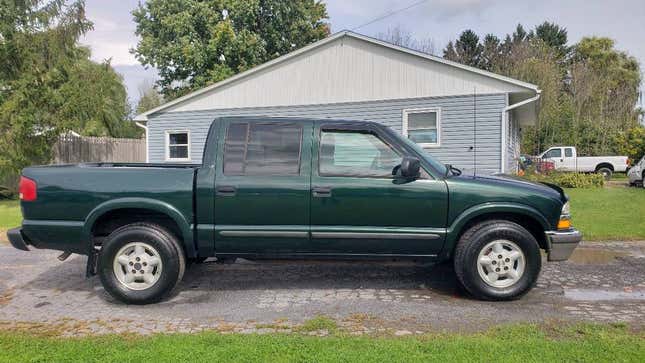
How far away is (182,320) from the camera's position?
407 cm

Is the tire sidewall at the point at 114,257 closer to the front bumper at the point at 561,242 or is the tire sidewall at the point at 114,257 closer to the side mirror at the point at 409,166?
the side mirror at the point at 409,166

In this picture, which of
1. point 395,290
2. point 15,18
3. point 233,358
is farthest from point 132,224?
point 15,18

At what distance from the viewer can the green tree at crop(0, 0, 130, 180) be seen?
1319cm

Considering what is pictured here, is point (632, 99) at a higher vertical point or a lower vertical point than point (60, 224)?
higher

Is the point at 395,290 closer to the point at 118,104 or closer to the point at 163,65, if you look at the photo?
the point at 163,65

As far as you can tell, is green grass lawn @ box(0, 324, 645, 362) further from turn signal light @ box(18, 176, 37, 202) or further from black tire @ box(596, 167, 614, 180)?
black tire @ box(596, 167, 614, 180)

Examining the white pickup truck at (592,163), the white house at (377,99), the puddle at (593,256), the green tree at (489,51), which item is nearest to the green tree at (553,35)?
the green tree at (489,51)

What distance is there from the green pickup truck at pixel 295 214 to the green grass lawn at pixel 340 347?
96 cm

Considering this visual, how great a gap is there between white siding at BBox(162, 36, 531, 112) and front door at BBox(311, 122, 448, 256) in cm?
1006

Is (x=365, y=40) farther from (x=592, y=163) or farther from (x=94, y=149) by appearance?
(x=592, y=163)

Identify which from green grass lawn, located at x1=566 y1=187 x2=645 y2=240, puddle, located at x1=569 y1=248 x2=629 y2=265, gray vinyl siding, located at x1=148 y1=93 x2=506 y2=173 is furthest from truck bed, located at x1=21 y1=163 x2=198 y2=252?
gray vinyl siding, located at x1=148 y1=93 x2=506 y2=173

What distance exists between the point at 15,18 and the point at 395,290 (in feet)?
47.4

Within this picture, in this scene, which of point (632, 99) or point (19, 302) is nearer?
point (19, 302)

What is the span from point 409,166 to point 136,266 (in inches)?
110
